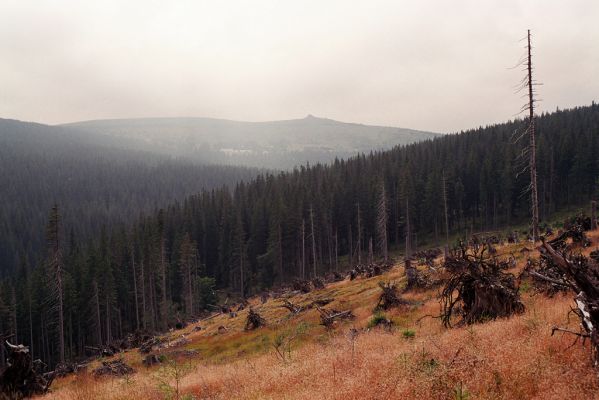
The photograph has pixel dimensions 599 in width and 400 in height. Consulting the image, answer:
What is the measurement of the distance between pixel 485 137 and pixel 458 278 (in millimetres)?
121886

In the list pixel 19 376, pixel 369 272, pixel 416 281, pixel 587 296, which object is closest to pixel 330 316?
pixel 416 281

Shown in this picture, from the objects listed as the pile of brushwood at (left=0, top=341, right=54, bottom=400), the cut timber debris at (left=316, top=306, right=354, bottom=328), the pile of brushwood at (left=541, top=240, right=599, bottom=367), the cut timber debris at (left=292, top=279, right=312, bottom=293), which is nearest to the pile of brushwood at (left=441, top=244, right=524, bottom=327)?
the pile of brushwood at (left=541, top=240, right=599, bottom=367)

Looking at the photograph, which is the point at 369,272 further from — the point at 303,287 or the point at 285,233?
the point at 285,233

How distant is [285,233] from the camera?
268ft

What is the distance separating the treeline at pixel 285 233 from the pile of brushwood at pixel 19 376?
172 feet

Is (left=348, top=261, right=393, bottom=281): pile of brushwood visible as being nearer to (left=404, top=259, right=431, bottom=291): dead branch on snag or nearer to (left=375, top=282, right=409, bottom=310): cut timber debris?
(left=404, top=259, right=431, bottom=291): dead branch on snag

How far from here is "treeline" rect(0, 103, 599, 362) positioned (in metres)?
71.3

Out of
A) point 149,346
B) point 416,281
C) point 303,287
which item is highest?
point 416,281

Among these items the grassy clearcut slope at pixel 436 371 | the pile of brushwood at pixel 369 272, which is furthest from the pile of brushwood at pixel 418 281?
the pile of brushwood at pixel 369 272

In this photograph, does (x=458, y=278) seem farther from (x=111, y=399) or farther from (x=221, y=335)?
(x=221, y=335)

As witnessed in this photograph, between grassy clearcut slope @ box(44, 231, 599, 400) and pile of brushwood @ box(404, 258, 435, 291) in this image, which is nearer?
grassy clearcut slope @ box(44, 231, 599, 400)

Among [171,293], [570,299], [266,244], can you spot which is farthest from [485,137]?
[570,299]

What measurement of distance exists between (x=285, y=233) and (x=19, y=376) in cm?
6761

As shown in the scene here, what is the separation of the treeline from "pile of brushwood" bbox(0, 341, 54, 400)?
2067 inches
